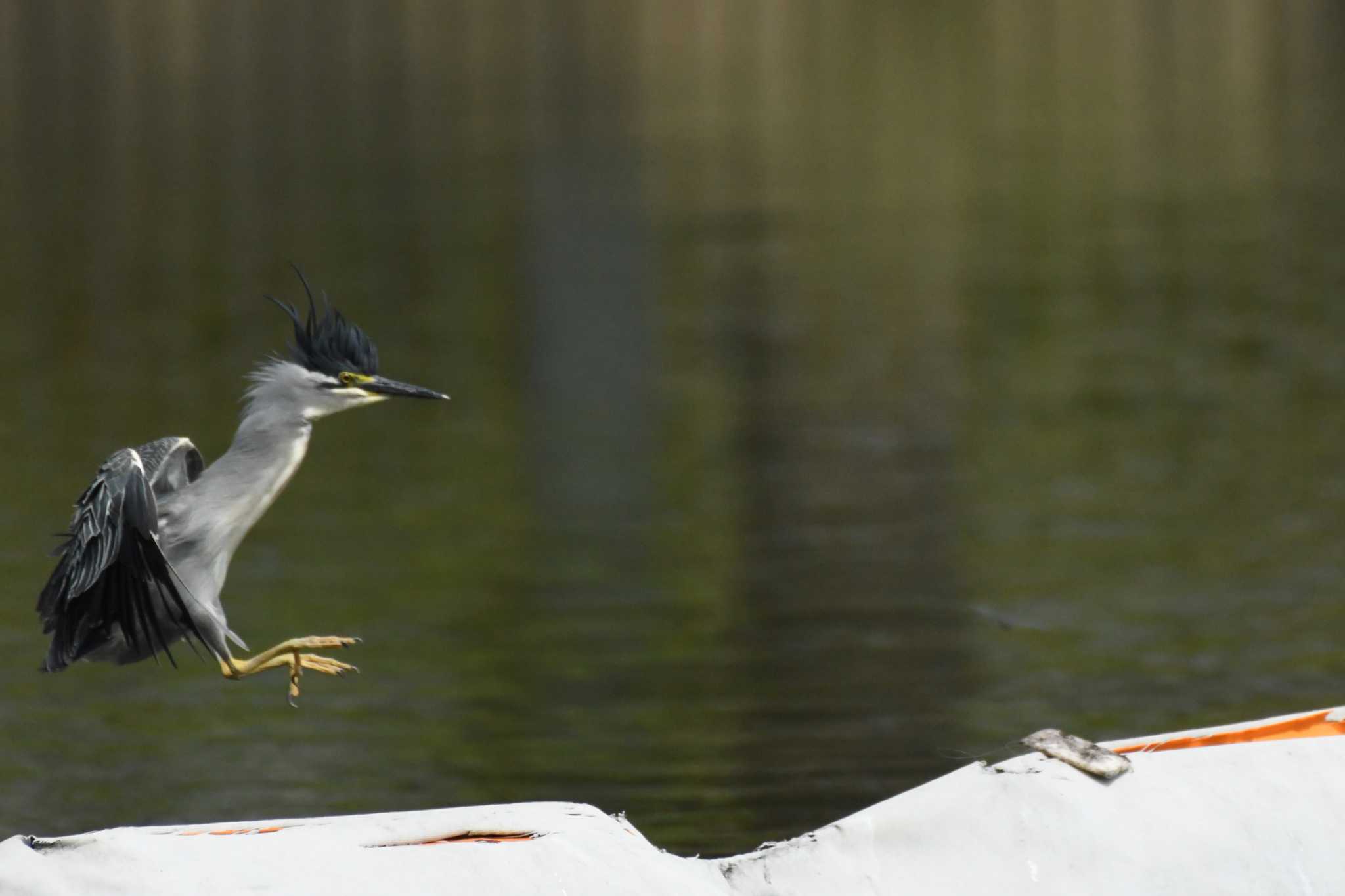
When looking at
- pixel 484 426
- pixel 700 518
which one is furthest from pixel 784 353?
pixel 700 518

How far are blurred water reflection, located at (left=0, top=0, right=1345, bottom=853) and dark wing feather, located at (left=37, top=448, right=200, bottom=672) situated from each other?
87.7 inches

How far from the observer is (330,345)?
4.59m

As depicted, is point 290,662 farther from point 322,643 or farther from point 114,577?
point 114,577

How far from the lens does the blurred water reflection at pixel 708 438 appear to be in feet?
25.4

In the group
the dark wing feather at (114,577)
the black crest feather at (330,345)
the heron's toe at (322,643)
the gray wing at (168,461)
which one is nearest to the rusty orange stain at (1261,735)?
the heron's toe at (322,643)

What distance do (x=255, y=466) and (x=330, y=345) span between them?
31cm

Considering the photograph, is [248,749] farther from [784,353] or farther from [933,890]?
[784,353]

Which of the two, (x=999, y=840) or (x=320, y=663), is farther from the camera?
(x=320, y=663)

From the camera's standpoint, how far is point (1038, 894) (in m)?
4.22

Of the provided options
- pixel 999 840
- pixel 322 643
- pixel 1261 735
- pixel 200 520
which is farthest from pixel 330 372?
pixel 1261 735

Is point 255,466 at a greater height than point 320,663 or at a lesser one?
greater

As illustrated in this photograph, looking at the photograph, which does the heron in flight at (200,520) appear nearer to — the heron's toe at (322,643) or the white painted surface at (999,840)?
the heron's toe at (322,643)

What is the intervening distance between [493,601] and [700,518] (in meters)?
1.83

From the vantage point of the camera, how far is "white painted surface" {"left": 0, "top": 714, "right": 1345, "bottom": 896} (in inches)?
155
